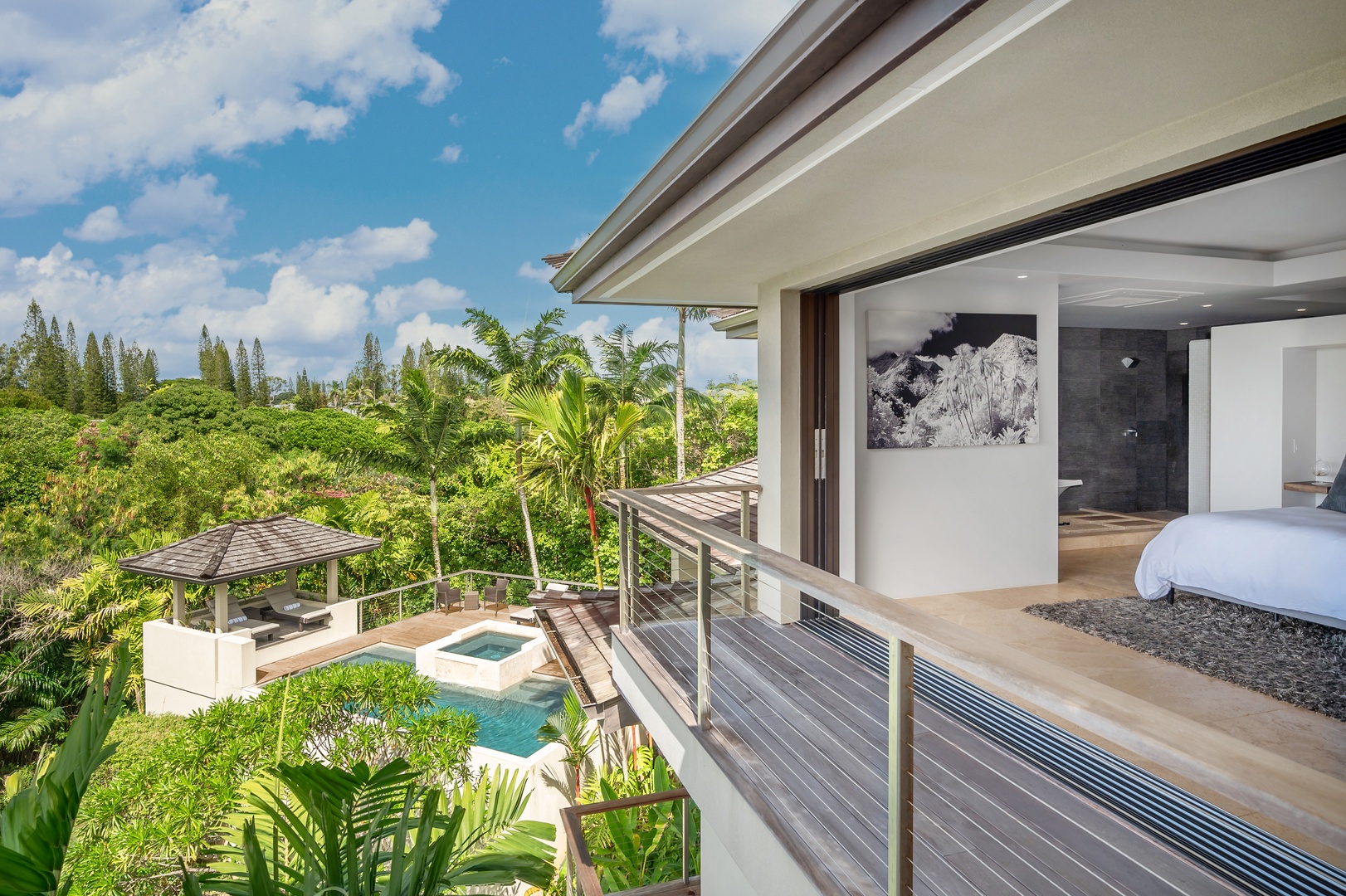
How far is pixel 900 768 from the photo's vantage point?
1.50 m

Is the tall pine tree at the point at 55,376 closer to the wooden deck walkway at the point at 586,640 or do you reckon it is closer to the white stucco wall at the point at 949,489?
the wooden deck walkway at the point at 586,640

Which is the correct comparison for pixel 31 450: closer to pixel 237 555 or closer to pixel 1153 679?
pixel 237 555

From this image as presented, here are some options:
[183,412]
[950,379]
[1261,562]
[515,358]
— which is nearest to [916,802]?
[950,379]

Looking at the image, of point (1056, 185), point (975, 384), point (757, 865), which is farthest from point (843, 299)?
point (757, 865)

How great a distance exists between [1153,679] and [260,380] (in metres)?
40.9

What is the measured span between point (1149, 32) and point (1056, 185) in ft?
3.48

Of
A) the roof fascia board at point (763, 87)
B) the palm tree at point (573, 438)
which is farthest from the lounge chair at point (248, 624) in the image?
the roof fascia board at point (763, 87)

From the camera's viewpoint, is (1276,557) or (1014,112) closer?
(1014,112)

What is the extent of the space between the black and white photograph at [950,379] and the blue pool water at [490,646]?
847 cm

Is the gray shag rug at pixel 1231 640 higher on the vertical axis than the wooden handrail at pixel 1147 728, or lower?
lower

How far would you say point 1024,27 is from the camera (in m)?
1.57

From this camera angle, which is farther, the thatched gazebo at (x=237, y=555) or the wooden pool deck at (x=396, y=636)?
the wooden pool deck at (x=396, y=636)

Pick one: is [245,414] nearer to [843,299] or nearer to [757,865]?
[843,299]

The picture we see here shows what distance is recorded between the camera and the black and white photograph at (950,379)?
201 inches
